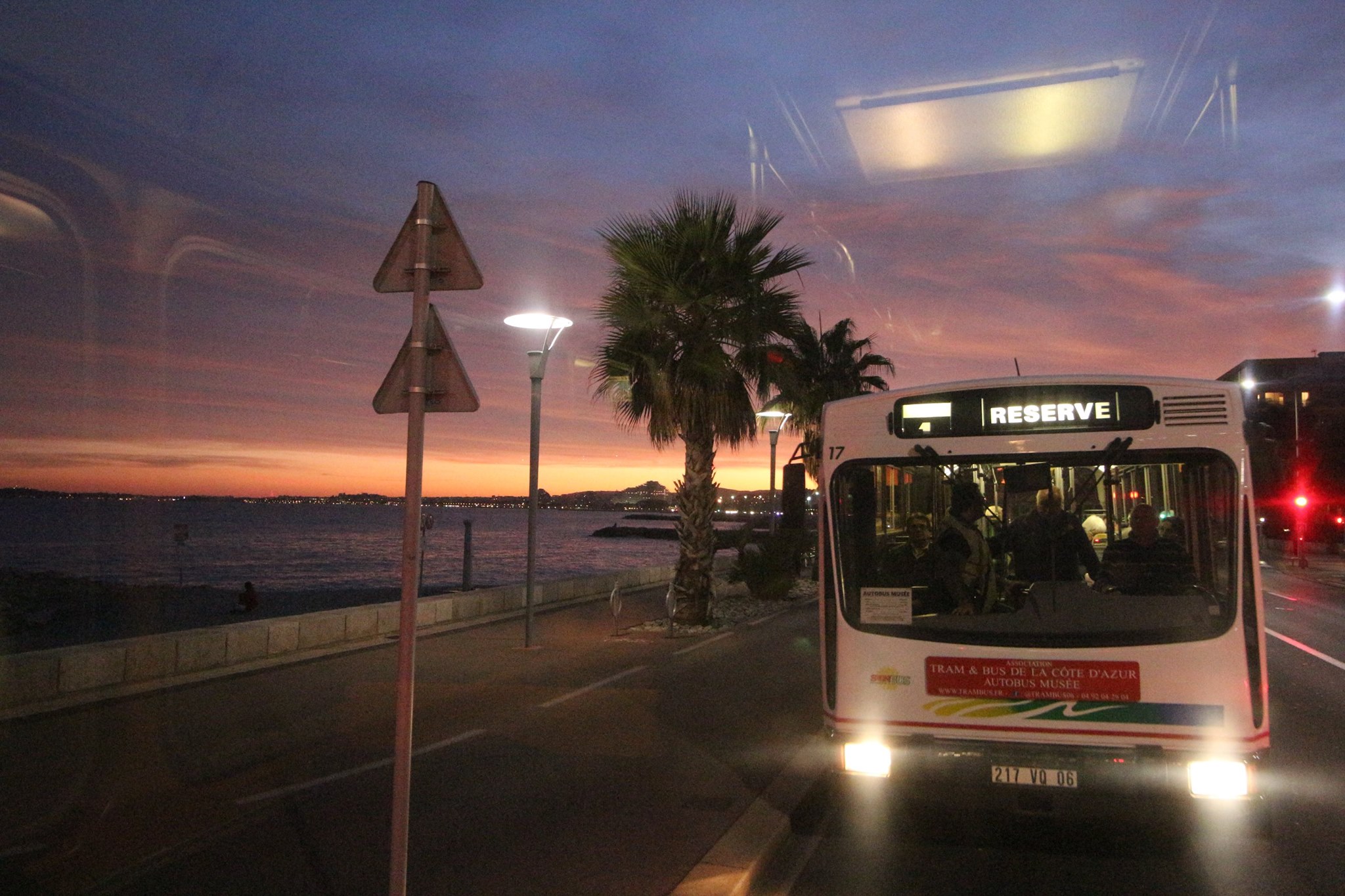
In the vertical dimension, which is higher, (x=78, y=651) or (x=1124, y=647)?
(x=1124, y=647)

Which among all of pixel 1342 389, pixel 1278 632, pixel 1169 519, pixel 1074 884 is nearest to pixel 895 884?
pixel 1074 884

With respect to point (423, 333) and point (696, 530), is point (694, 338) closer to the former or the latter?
point (696, 530)

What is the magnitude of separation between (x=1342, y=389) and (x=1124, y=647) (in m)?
86.2

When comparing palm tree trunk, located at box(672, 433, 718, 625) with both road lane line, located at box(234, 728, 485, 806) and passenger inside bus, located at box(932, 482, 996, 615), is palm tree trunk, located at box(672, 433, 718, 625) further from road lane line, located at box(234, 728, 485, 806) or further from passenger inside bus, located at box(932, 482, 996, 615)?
passenger inside bus, located at box(932, 482, 996, 615)

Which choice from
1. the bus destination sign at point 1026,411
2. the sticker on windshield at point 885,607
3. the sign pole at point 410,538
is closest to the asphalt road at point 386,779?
the sign pole at point 410,538

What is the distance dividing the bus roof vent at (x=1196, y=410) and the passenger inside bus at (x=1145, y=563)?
655 millimetres

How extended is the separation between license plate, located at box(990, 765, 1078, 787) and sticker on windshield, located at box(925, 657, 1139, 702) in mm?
355

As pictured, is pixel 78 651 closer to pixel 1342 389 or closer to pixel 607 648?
pixel 607 648

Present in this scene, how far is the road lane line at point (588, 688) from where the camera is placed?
9781 millimetres

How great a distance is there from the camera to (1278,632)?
1596cm

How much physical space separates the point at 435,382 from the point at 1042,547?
11.4ft

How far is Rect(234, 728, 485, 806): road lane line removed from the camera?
623 cm

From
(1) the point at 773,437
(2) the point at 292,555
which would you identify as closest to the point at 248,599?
(1) the point at 773,437

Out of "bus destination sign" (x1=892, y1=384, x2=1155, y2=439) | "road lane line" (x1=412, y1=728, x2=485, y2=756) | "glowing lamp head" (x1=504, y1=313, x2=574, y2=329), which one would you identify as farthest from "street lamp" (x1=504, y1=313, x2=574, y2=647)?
"bus destination sign" (x1=892, y1=384, x2=1155, y2=439)
